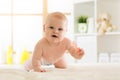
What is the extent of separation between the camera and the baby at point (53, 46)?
0.99 m

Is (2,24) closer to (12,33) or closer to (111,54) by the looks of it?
(12,33)

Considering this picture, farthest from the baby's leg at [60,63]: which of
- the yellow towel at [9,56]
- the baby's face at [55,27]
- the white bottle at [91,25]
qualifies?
the yellow towel at [9,56]

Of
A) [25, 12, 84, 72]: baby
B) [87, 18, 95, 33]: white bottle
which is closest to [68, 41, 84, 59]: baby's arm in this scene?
[25, 12, 84, 72]: baby

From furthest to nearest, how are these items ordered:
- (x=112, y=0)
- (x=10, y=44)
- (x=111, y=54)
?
(x=10, y=44)
(x=112, y=0)
(x=111, y=54)

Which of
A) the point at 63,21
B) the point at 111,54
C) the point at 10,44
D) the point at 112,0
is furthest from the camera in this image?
the point at 10,44

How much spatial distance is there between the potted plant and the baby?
5.00ft

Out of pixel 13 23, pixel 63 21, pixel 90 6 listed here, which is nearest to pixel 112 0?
pixel 90 6

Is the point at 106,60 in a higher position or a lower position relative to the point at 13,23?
lower

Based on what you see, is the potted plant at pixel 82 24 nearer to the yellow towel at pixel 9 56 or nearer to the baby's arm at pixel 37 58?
the yellow towel at pixel 9 56

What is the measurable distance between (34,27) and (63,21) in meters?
1.92

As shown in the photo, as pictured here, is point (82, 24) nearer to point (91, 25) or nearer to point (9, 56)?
point (91, 25)

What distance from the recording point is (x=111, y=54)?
2471mm

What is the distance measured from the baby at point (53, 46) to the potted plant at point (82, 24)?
1524 millimetres

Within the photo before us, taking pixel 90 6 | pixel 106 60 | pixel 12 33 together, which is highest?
pixel 90 6
